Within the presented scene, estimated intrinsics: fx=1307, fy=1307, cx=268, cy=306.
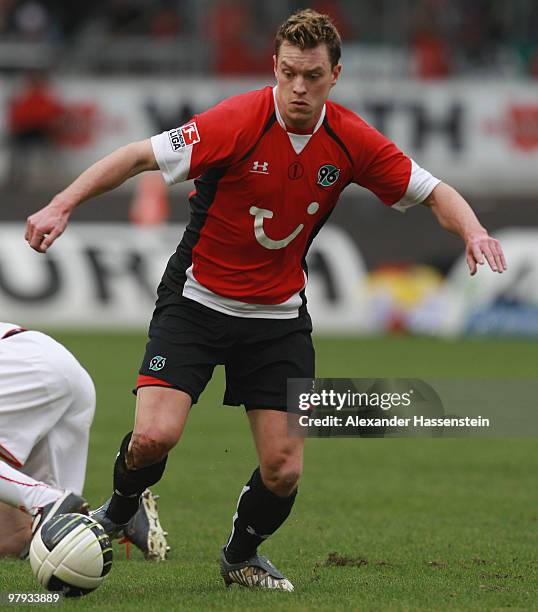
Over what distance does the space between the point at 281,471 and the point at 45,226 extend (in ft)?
4.69

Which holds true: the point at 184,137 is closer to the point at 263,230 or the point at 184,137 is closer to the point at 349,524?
the point at 263,230

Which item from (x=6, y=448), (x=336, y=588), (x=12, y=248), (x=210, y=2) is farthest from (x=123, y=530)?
(x=210, y=2)

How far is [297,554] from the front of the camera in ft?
20.4

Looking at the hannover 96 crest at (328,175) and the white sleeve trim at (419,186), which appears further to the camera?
the white sleeve trim at (419,186)

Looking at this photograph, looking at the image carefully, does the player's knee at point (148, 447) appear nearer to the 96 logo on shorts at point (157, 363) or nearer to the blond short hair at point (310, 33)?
the 96 logo on shorts at point (157, 363)

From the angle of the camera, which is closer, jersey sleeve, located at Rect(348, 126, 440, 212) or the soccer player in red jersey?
the soccer player in red jersey

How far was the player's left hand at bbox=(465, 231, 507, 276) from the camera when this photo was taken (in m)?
5.13

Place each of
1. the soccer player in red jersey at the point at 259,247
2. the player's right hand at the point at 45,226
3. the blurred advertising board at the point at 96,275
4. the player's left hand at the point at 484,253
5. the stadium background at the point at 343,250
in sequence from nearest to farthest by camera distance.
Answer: the player's right hand at the point at 45,226, the player's left hand at the point at 484,253, the soccer player in red jersey at the point at 259,247, the stadium background at the point at 343,250, the blurred advertising board at the point at 96,275

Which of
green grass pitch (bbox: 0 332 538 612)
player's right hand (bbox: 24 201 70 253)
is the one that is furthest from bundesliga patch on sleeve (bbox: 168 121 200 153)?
green grass pitch (bbox: 0 332 538 612)

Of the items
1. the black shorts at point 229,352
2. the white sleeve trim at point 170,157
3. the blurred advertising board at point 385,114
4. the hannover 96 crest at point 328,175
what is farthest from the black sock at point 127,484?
the blurred advertising board at point 385,114

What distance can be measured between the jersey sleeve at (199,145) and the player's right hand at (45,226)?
1.74 ft

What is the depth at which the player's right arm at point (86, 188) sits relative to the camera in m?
Result: 4.83

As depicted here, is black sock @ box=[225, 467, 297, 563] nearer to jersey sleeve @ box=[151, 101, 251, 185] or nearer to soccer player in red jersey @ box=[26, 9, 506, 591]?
soccer player in red jersey @ box=[26, 9, 506, 591]

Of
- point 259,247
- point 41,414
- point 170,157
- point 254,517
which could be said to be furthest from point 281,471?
point 170,157
